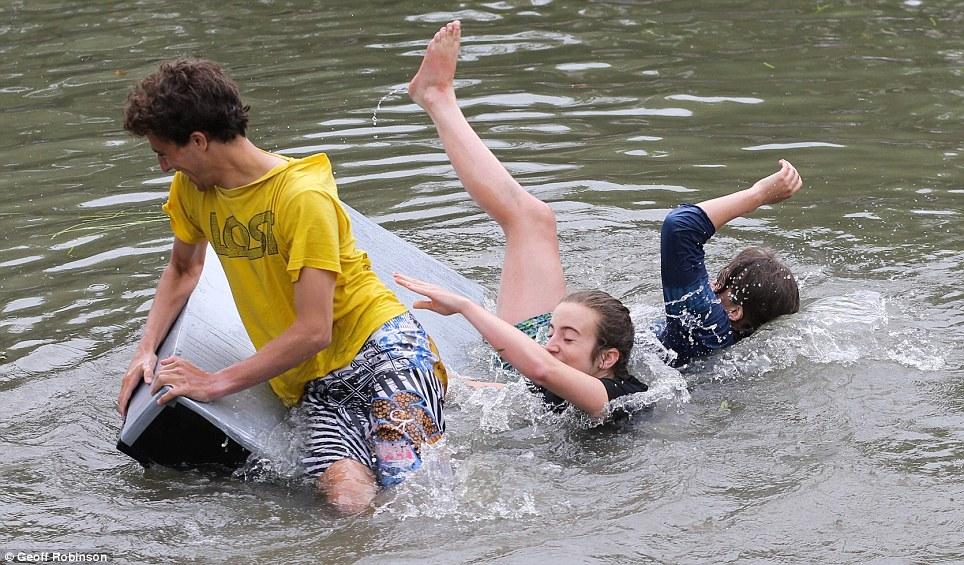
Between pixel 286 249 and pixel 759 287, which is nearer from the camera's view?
pixel 286 249

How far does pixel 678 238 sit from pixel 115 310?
2889 millimetres

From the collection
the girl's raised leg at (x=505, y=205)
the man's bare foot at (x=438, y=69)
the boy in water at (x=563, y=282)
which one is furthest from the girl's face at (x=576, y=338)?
the man's bare foot at (x=438, y=69)

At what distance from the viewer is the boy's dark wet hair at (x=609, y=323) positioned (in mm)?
5145

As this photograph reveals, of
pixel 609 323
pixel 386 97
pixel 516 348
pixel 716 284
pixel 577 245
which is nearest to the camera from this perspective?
pixel 516 348

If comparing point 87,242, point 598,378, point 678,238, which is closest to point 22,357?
point 87,242

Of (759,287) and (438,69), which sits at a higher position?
(438,69)

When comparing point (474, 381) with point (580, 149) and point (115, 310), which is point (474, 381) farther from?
point (580, 149)

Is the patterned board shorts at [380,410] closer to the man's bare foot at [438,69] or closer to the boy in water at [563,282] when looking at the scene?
the boy in water at [563,282]

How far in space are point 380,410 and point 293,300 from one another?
0.51 metres

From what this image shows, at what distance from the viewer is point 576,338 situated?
5.15m

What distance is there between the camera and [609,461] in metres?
4.91

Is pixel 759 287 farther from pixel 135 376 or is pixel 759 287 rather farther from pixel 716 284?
pixel 135 376

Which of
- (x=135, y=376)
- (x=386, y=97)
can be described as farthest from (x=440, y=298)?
(x=386, y=97)

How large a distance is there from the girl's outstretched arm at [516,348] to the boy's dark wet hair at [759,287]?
1010 mm
